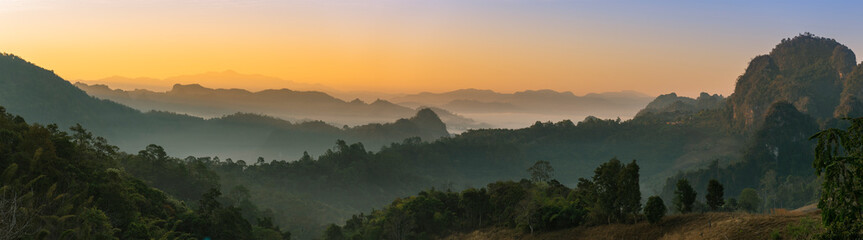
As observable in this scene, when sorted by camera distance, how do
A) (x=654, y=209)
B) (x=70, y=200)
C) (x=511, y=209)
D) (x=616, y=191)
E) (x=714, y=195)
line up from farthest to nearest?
1. (x=511, y=209)
2. (x=616, y=191)
3. (x=714, y=195)
4. (x=70, y=200)
5. (x=654, y=209)

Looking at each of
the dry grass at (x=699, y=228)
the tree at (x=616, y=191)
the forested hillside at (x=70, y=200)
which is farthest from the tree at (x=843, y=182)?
the forested hillside at (x=70, y=200)

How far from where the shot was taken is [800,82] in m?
180

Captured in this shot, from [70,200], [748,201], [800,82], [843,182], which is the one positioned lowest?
[748,201]

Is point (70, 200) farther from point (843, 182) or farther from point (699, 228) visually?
point (699, 228)

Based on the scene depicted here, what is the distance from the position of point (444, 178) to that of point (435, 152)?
14.9 m

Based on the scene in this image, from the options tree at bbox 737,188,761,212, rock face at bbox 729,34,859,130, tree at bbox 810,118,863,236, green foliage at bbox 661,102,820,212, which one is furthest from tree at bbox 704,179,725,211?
rock face at bbox 729,34,859,130

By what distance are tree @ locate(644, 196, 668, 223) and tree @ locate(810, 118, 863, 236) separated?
650 inches

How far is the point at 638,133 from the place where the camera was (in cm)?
19600

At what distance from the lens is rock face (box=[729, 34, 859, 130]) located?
16525cm

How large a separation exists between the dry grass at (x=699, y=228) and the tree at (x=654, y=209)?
0.48 metres

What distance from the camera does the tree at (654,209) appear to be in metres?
23.0

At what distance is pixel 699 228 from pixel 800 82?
201 metres

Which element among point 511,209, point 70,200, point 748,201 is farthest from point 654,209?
point 748,201

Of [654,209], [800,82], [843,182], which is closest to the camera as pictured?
[843,182]
